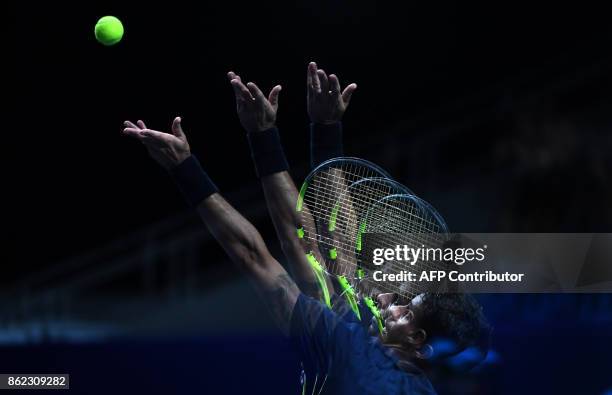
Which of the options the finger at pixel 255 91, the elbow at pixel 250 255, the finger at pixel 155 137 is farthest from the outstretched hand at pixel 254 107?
the elbow at pixel 250 255

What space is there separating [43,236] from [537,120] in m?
3.14

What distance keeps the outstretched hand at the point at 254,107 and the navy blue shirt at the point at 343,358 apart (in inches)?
20.2

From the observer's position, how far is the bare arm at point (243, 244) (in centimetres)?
253

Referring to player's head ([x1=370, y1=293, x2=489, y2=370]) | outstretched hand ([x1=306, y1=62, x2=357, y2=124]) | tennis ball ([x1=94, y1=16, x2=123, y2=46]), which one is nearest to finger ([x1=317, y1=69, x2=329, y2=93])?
outstretched hand ([x1=306, y1=62, x2=357, y2=124])

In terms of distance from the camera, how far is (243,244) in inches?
101

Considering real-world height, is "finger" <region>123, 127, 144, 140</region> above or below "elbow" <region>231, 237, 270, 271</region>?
above

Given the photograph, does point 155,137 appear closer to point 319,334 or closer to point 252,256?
point 252,256

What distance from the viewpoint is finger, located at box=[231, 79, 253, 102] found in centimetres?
254

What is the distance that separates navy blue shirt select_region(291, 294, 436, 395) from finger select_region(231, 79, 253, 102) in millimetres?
564

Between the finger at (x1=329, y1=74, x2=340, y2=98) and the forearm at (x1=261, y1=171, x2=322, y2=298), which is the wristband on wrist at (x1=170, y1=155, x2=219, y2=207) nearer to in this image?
the forearm at (x1=261, y1=171, x2=322, y2=298)

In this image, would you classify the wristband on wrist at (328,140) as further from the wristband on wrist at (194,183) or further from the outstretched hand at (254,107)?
the wristband on wrist at (194,183)

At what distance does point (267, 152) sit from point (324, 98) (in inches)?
9.0

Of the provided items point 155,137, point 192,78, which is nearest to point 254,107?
point 155,137

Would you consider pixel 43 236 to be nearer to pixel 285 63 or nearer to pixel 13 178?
A: pixel 13 178
